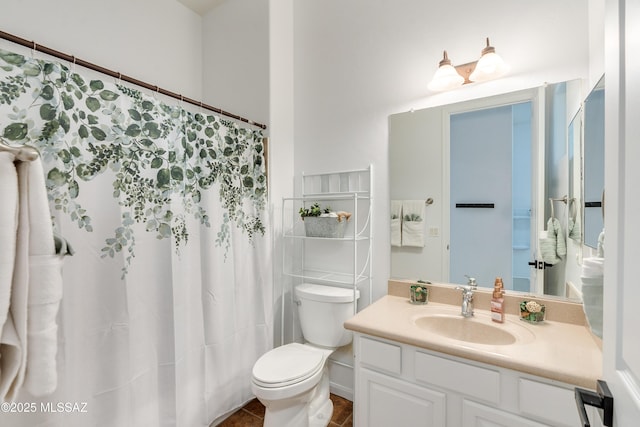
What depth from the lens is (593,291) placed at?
2.96 ft

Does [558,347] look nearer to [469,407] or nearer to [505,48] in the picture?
[469,407]

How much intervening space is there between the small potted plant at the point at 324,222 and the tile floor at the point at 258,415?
3.70ft

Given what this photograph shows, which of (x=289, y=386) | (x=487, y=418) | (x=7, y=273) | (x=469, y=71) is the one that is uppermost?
(x=469, y=71)

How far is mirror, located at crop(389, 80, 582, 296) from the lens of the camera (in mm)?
1365

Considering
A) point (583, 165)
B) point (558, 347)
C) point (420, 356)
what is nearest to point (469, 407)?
point (420, 356)

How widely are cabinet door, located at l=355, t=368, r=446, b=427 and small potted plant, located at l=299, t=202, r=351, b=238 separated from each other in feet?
2.76

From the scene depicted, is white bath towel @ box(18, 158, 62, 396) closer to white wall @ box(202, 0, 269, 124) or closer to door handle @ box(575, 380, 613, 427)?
door handle @ box(575, 380, 613, 427)

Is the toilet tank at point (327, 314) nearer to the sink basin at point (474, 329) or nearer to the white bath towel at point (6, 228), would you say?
the sink basin at point (474, 329)

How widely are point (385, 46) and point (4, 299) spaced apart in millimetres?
2040

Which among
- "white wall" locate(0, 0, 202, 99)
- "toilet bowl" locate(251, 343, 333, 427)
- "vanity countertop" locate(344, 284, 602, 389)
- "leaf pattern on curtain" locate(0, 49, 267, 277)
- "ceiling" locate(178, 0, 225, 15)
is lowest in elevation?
"toilet bowl" locate(251, 343, 333, 427)

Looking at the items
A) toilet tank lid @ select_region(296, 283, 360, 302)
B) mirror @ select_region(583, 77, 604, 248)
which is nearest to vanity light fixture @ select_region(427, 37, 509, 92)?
mirror @ select_region(583, 77, 604, 248)

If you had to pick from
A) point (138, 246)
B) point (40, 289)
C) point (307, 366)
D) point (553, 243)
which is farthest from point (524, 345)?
point (138, 246)

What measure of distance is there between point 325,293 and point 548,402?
1147 millimetres

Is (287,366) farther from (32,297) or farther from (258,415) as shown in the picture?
(32,297)
